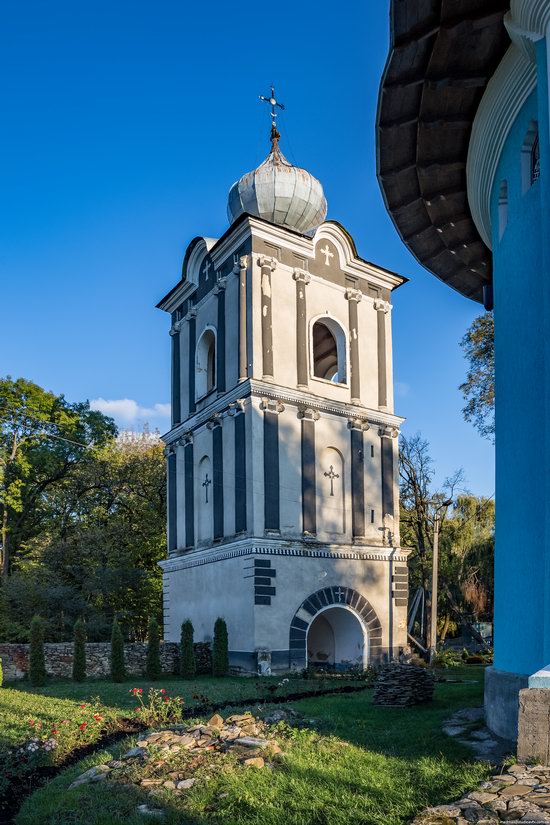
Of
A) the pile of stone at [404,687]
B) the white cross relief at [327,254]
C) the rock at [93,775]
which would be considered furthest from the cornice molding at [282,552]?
the rock at [93,775]

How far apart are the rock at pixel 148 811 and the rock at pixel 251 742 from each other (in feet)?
6.24

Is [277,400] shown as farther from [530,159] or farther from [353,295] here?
[530,159]

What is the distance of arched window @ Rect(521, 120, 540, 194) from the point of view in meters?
9.66

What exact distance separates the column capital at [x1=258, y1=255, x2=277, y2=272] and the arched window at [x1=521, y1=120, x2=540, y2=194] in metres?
15.5

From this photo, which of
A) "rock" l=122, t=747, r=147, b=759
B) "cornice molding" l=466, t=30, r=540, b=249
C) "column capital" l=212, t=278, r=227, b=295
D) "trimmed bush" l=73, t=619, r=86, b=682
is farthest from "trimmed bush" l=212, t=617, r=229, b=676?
"cornice molding" l=466, t=30, r=540, b=249

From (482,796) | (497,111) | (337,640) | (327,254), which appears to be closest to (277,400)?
(327,254)

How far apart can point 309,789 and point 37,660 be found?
15.6m

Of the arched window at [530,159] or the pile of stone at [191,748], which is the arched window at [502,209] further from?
the pile of stone at [191,748]

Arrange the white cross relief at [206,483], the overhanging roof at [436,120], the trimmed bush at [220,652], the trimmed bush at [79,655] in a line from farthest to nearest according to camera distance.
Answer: the white cross relief at [206,483]
the trimmed bush at [220,652]
the trimmed bush at [79,655]
the overhanging roof at [436,120]

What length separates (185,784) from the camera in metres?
7.75

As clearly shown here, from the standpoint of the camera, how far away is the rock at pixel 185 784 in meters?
7.64

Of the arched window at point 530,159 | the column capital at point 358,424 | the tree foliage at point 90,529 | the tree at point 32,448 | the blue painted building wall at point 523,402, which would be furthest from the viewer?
the tree at point 32,448

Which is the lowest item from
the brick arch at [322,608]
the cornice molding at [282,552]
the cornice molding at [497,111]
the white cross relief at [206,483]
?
the brick arch at [322,608]

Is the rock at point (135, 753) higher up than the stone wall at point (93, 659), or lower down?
higher up
